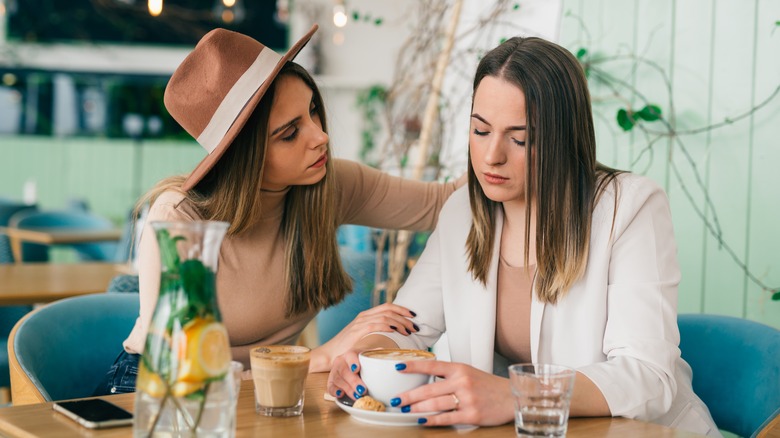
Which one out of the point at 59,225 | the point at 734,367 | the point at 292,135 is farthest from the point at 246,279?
the point at 59,225

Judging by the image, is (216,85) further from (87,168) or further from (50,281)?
(87,168)

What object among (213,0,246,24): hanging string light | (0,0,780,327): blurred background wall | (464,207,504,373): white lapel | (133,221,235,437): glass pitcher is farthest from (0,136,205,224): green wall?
(133,221,235,437): glass pitcher

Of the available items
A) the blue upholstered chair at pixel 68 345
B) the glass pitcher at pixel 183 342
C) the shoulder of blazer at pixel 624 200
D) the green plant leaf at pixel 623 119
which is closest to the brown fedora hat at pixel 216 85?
the blue upholstered chair at pixel 68 345

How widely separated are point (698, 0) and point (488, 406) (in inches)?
71.8

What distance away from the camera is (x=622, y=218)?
1680 millimetres

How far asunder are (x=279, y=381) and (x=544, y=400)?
40 cm

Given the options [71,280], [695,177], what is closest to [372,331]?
[695,177]

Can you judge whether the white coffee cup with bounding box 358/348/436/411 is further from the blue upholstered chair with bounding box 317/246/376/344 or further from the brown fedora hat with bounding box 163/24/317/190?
the blue upholstered chair with bounding box 317/246/376/344

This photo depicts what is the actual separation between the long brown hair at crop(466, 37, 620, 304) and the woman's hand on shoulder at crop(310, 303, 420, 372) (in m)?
0.30

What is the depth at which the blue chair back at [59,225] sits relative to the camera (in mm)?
5379

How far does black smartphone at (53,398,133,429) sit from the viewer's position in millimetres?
1237

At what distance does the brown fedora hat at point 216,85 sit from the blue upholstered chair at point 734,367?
113cm

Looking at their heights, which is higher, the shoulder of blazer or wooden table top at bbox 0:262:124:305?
the shoulder of blazer

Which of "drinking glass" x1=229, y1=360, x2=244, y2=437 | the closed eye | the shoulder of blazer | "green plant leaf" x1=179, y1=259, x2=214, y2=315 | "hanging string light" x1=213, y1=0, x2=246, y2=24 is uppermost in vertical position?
"hanging string light" x1=213, y1=0, x2=246, y2=24
